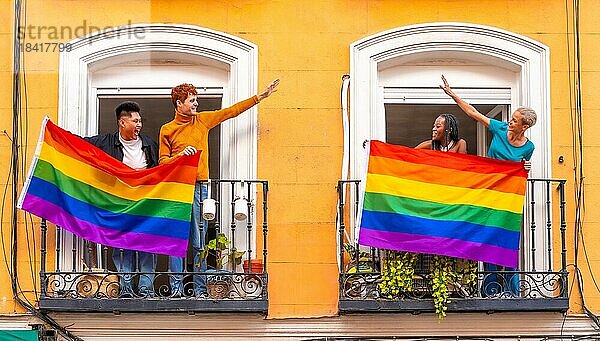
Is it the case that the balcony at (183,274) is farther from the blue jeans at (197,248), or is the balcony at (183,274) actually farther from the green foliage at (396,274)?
the green foliage at (396,274)

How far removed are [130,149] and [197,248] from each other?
1159 mm

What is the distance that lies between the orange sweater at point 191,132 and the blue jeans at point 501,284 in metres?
2.75

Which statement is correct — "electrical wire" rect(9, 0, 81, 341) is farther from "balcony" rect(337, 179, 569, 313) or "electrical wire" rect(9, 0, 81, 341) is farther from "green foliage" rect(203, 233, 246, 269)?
"balcony" rect(337, 179, 569, 313)

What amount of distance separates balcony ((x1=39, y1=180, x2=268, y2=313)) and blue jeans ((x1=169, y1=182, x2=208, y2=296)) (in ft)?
0.12

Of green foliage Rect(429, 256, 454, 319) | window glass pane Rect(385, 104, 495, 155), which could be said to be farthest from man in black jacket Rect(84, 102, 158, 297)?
green foliage Rect(429, 256, 454, 319)

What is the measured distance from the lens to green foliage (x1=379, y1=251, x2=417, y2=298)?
1147 cm

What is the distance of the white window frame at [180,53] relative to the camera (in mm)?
12125

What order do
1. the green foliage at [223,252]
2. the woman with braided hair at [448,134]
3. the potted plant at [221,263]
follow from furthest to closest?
the woman with braided hair at [448,134], the green foliage at [223,252], the potted plant at [221,263]

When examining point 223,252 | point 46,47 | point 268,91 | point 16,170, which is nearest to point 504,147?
point 268,91

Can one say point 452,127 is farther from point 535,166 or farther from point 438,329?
point 438,329

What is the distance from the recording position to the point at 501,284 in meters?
11.8

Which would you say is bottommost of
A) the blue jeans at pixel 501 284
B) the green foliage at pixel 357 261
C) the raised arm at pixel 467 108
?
the blue jeans at pixel 501 284

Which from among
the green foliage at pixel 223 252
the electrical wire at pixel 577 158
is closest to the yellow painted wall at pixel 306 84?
the electrical wire at pixel 577 158

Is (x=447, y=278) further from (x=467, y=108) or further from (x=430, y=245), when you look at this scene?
(x=467, y=108)
